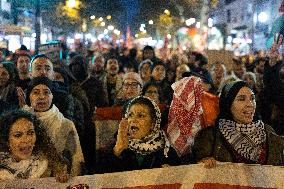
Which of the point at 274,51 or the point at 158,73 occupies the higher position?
the point at 274,51

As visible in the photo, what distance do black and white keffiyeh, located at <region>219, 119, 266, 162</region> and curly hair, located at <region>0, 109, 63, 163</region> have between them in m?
1.53

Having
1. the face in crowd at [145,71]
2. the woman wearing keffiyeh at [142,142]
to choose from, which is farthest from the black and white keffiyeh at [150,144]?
the face in crowd at [145,71]

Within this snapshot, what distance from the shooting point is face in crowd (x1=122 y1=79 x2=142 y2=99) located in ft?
20.1

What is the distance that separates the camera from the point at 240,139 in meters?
3.99

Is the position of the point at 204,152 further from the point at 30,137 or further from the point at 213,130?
the point at 30,137

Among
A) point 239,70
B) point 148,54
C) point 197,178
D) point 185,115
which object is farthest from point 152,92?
point 148,54

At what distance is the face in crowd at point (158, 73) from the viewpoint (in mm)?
8594

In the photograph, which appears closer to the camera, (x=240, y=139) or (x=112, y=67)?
(x=240, y=139)

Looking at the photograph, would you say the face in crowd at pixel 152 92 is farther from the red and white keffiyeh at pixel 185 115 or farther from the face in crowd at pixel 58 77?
the red and white keffiyeh at pixel 185 115

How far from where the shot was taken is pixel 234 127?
4.04 m

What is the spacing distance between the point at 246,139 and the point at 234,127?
0.15 metres

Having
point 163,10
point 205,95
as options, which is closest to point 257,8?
point 163,10

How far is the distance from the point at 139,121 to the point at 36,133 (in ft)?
3.01

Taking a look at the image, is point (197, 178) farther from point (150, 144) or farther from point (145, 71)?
point (145, 71)
